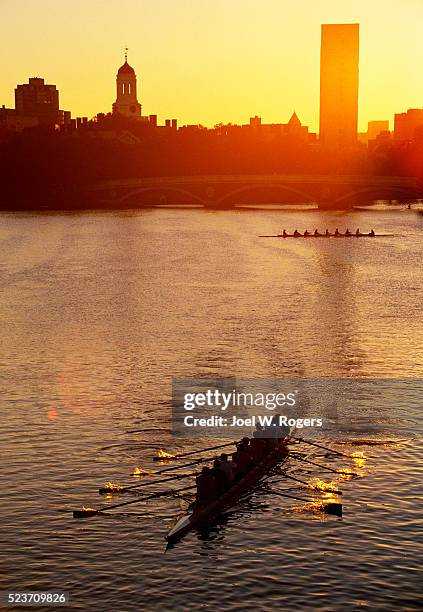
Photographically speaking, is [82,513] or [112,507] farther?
[112,507]

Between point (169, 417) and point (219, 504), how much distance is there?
10800mm

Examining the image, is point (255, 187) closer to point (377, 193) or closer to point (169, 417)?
point (377, 193)

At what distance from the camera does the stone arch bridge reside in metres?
170

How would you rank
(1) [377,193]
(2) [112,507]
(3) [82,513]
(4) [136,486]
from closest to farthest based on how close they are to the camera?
1. (3) [82,513]
2. (2) [112,507]
3. (4) [136,486]
4. (1) [377,193]

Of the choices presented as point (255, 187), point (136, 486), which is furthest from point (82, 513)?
point (255, 187)

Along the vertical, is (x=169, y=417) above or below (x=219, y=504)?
above

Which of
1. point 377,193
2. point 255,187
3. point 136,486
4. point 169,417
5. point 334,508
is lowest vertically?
point 334,508

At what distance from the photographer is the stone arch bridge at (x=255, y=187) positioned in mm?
169875

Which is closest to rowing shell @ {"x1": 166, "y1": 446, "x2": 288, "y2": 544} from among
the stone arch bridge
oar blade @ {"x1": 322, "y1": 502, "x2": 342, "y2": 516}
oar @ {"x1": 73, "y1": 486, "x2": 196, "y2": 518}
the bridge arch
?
oar @ {"x1": 73, "y1": 486, "x2": 196, "y2": 518}

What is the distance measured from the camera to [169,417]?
130 feet

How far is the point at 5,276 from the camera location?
86.5 meters

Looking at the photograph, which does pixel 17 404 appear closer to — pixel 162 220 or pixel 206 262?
pixel 206 262

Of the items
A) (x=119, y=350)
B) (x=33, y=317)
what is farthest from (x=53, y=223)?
(x=119, y=350)

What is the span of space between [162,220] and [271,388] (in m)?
109
